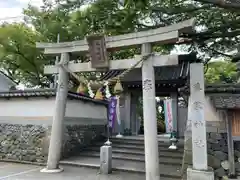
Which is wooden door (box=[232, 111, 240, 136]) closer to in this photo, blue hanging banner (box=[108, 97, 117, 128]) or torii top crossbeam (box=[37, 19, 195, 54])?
torii top crossbeam (box=[37, 19, 195, 54])

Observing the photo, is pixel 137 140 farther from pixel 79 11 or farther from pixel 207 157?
pixel 79 11

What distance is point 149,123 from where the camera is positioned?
20.9 ft

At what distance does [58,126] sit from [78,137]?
10.0ft

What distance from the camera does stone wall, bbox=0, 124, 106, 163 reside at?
31.0 ft

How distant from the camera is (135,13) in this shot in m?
7.49

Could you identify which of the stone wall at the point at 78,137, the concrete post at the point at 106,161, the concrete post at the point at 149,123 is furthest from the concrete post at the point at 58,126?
the concrete post at the point at 149,123

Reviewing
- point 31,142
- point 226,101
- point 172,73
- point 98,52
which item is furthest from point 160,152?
point 31,142

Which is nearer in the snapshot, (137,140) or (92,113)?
(137,140)

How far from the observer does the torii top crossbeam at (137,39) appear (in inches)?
243

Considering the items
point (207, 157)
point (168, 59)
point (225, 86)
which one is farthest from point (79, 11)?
point (207, 157)

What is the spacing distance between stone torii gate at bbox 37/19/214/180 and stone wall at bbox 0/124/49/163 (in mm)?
1987

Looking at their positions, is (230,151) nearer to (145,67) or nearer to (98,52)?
(145,67)

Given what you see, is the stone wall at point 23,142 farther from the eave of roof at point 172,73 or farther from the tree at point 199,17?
the tree at point 199,17

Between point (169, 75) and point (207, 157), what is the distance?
6856 mm
